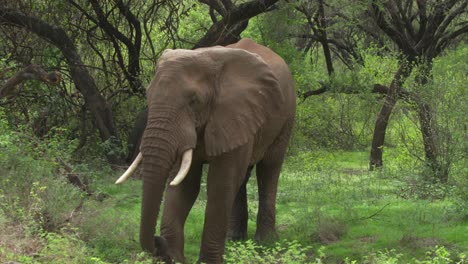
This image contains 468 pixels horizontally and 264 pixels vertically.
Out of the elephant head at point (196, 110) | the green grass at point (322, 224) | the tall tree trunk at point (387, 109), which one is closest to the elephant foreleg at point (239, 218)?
the green grass at point (322, 224)

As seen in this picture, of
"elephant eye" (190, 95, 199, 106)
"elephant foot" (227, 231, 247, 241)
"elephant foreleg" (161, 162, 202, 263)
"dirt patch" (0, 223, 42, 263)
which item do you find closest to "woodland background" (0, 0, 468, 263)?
"dirt patch" (0, 223, 42, 263)

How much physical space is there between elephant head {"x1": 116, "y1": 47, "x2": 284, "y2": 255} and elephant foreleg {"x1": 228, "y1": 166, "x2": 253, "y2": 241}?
5.66 feet

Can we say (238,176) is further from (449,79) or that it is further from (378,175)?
(378,175)

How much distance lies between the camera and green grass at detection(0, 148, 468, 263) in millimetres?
8156

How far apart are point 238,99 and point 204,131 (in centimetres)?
56

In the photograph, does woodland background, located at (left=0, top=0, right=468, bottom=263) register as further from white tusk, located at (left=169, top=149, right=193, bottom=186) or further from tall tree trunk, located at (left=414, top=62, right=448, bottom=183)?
white tusk, located at (left=169, top=149, right=193, bottom=186)

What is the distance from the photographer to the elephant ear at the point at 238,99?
26.6 ft

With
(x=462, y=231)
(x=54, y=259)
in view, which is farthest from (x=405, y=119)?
(x=54, y=259)

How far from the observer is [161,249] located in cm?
771

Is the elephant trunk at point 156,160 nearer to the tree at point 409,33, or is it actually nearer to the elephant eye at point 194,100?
the elephant eye at point 194,100

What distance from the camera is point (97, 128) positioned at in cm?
1523

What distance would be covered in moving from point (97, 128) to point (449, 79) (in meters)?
6.36

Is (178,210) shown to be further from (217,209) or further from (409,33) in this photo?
(409,33)

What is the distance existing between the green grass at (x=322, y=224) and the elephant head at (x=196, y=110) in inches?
30.4
